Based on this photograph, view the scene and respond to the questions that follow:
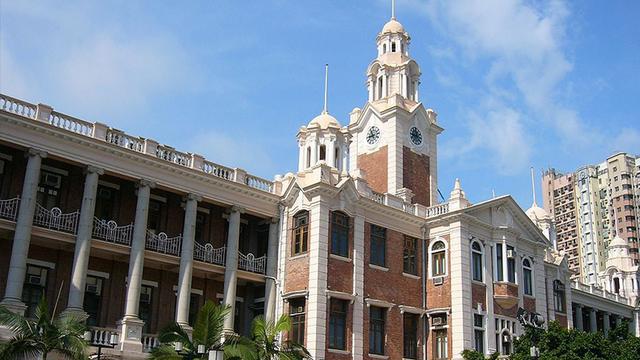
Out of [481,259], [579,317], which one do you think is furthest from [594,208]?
[481,259]

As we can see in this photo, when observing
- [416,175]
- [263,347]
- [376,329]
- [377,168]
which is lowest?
[263,347]

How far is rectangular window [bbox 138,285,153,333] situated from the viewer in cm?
3092

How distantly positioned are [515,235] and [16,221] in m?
24.3

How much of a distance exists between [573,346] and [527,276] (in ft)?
36.2

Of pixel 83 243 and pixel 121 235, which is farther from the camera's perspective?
pixel 121 235

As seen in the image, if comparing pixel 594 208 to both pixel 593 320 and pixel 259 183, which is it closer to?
pixel 593 320

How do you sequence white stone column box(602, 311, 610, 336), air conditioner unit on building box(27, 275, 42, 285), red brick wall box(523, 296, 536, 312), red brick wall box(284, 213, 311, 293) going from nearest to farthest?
air conditioner unit on building box(27, 275, 42, 285) → red brick wall box(284, 213, 311, 293) → red brick wall box(523, 296, 536, 312) → white stone column box(602, 311, 610, 336)

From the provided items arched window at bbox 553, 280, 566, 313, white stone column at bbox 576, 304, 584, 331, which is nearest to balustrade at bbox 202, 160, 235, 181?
arched window at bbox 553, 280, 566, 313

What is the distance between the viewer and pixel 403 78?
43.7 metres

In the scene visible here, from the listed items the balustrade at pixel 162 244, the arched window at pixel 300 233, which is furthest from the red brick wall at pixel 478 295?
the balustrade at pixel 162 244

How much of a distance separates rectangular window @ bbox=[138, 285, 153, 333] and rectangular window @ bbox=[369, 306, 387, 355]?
32.5ft

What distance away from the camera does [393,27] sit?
45.3 metres

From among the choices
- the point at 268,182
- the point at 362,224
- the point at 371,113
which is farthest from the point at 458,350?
the point at 371,113

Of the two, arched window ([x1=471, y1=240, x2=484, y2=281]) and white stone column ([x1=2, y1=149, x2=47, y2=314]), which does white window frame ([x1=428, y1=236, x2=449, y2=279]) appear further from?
white stone column ([x1=2, y1=149, x2=47, y2=314])
